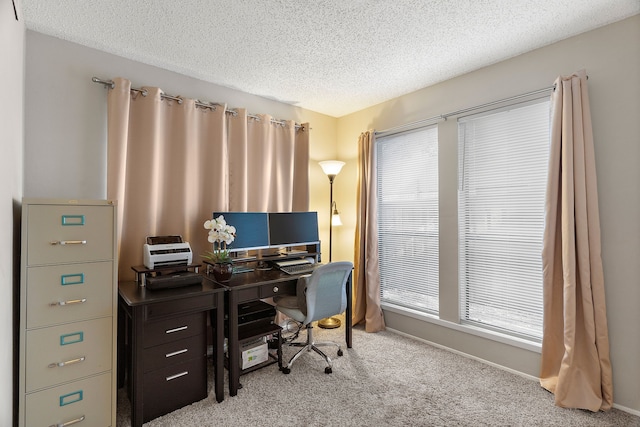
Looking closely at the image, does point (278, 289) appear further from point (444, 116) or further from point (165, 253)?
point (444, 116)

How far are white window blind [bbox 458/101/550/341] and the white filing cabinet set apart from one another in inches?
108

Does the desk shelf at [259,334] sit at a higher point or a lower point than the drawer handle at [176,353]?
lower

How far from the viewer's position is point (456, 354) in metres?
2.85

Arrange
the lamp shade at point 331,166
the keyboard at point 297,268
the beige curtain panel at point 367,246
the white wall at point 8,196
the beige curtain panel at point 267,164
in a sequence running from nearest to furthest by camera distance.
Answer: the white wall at point 8,196 → the keyboard at point 297,268 → the beige curtain panel at point 267,164 → the beige curtain panel at point 367,246 → the lamp shade at point 331,166

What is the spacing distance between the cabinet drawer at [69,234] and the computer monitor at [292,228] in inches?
55.6

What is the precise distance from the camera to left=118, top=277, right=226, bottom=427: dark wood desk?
1912 millimetres

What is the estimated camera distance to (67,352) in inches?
69.6

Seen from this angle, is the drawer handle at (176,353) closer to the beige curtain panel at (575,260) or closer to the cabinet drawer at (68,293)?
the cabinet drawer at (68,293)

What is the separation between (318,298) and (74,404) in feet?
5.29

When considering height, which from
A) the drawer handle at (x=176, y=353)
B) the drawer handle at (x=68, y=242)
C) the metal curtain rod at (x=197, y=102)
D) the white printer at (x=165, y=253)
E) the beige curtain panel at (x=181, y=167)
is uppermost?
the metal curtain rod at (x=197, y=102)

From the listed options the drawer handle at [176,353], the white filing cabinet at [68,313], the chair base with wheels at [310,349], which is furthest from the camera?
the chair base with wheels at [310,349]

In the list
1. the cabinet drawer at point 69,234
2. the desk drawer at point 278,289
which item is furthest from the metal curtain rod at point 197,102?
the desk drawer at point 278,289

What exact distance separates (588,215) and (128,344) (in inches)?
131

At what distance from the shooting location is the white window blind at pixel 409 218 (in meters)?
3.13
